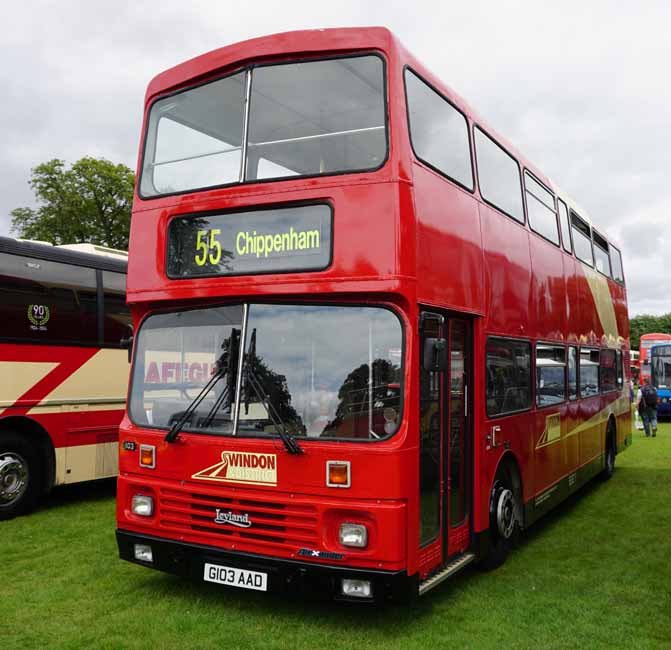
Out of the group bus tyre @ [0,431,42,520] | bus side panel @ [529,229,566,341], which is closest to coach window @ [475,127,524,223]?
bus side panel @ [529,229,566,341]

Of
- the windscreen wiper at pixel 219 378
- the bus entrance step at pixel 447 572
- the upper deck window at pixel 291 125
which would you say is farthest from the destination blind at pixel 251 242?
the bus entrance step at pixel 447 572

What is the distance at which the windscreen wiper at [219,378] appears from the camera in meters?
5.70

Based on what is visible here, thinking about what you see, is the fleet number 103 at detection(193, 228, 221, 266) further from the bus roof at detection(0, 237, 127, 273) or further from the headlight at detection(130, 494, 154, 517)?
the bus roof at detection(0, 237, 127, 273)

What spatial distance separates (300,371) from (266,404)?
0.36 metres

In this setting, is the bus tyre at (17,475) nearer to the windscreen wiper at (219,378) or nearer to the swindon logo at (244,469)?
the windscreen wiper at (219,378)

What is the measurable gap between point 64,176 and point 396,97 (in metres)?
34.3

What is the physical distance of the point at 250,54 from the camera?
6.07 m

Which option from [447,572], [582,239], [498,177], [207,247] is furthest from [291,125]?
[582,239]

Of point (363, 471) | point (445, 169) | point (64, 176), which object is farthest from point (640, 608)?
point (64, 176)

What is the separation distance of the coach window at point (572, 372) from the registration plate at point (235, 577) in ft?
19.8

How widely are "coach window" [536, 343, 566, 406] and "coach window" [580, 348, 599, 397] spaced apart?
3.69ft

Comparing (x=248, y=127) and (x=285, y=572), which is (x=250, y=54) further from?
(x=285, y=572)

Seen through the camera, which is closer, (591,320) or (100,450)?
(100,450)

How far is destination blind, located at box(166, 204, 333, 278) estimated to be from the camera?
556 centimetres
